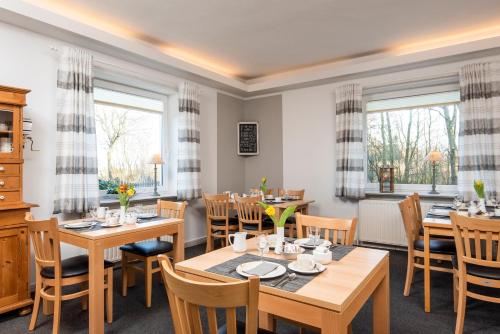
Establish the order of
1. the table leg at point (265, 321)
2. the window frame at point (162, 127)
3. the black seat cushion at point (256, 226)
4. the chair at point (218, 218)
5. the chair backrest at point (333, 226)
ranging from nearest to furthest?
the table leg at point (265, 321), the chair backrest at point (333, 226), the black seat cushion at point (256, 226), the chair at point (218, 218), the window frame at point (162, 127)

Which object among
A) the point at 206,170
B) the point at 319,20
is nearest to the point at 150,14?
the point at 319,20

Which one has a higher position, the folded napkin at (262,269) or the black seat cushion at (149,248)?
the folded napkin at (262,269)

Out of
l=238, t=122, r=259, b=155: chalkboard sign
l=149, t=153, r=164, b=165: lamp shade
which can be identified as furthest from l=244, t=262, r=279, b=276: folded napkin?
l=238, t=122, r=259, b=155: chalkboard sign

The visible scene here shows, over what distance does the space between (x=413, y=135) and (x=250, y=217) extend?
272cm

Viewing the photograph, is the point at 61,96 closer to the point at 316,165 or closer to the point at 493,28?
the point at 316,165

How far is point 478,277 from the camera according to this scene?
83.7 inches

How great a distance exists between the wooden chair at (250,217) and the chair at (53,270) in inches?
70.5

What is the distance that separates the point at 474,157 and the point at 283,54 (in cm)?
277

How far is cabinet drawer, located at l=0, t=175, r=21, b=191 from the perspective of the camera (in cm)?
258

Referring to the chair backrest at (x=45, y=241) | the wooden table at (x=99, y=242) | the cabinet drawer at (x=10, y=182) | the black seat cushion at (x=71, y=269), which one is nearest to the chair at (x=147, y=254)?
the wooden table at (x=99, y=242)

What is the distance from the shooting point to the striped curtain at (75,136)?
3199mm

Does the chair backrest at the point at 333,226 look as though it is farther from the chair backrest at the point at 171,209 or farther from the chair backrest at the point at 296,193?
the chair backrest at the point at 296,193

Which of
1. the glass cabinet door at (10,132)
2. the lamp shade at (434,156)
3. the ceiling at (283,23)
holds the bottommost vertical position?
the lamp shade at (434,156)

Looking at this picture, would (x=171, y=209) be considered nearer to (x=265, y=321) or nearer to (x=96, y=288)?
(x=96, y=288)
